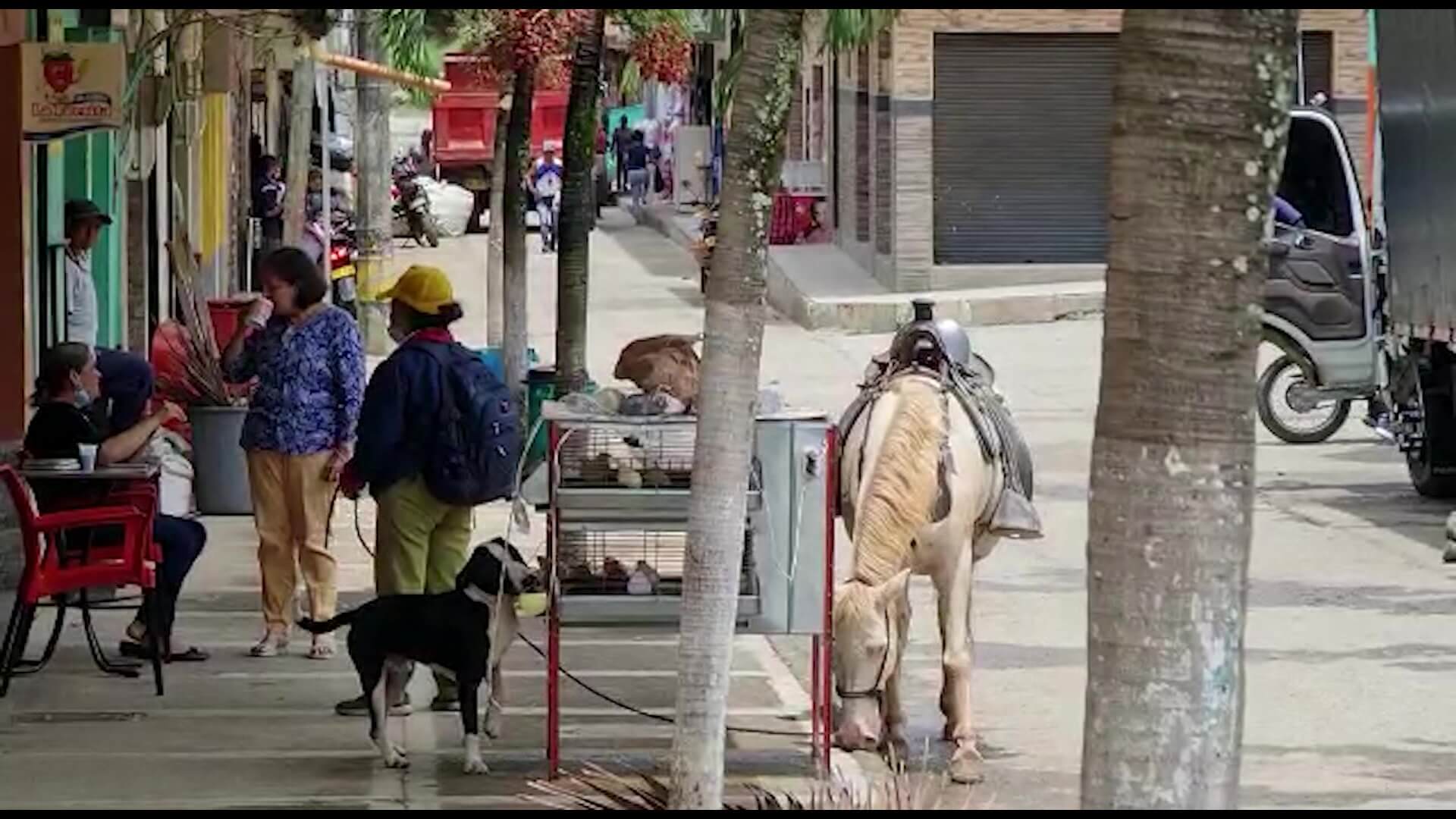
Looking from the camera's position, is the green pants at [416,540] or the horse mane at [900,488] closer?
the horse mane at [900,488]

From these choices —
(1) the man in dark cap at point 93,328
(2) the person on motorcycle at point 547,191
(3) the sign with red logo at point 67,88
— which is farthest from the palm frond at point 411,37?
(2) the person on motorcycle at point 547,191

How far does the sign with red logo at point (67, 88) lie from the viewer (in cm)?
1366

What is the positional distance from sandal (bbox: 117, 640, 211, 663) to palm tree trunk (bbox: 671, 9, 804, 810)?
4.47 meters

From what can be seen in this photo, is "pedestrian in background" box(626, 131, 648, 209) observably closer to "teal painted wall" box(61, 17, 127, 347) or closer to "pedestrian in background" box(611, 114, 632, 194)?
"pedestrian in background" box(611, 114, 632, 194)

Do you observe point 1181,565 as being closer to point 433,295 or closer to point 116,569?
point 433,295

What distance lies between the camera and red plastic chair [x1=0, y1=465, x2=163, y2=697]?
10.6 metres

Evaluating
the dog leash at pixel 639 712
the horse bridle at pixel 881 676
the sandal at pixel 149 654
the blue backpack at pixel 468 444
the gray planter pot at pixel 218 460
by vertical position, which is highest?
the blue backpack at pixel 468 444

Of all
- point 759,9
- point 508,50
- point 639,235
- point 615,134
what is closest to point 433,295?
point 759,9

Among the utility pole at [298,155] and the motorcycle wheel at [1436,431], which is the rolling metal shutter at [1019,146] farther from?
the motorcycle wheel at [1436,431]

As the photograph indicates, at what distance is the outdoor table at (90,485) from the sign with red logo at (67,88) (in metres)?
2.89

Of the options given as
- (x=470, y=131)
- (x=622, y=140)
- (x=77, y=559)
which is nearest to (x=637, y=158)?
(x=622, y=140)

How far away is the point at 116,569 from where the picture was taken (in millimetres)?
10875

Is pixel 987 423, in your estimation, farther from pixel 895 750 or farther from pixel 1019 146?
pixel 1019 146

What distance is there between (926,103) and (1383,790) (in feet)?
83.7
